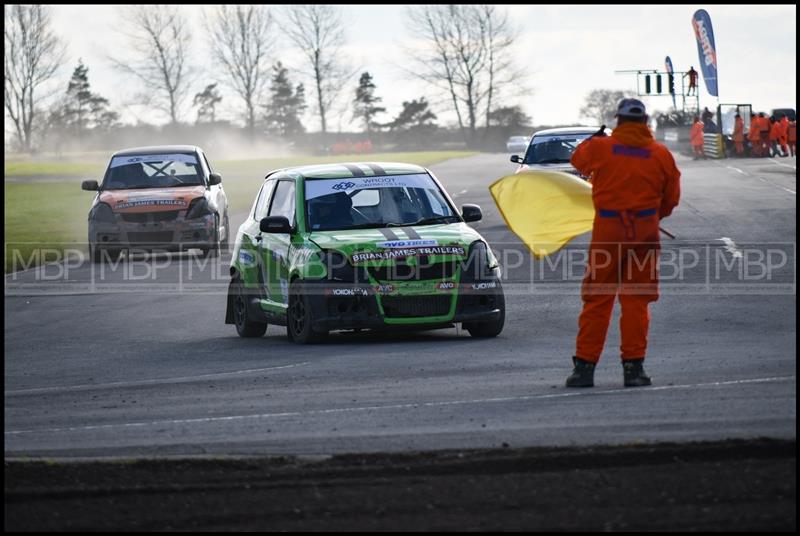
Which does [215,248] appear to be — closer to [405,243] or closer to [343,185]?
[343,185]

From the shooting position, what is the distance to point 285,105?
12369 cm

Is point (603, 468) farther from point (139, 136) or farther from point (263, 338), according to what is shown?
point (139, 136)

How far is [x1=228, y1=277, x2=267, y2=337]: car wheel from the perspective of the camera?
1413 cm

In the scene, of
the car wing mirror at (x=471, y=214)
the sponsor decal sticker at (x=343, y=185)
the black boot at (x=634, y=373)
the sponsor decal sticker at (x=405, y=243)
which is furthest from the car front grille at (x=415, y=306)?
the black boot at (x=634, y=373)

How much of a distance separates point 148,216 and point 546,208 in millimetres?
12134

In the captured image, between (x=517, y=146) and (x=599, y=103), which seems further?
(x=599, y=103)

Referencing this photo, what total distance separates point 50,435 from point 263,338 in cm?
575

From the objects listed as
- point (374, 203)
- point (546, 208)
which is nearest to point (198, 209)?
point (374, 203)

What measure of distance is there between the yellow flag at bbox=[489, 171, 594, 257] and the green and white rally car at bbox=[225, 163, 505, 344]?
95 cm

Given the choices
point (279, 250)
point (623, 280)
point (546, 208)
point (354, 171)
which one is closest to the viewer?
point (623, 280)

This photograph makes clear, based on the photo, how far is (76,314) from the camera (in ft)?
55.5

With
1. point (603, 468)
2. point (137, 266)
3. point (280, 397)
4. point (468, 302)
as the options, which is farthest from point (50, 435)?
point (137, 266)

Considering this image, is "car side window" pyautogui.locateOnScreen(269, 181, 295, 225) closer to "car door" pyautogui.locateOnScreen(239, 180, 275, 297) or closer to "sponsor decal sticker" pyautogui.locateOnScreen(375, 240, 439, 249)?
"car door" pyautogui.locateOnScreen(239, 180, 275, 297)

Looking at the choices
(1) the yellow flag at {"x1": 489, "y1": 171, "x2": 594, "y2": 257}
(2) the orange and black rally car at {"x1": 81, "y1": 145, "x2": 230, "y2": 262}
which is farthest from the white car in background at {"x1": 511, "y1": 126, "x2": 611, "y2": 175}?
(1) the yellow flag at {"x1": 489, "y1": 171, "x2": 594, "y2": 257}
